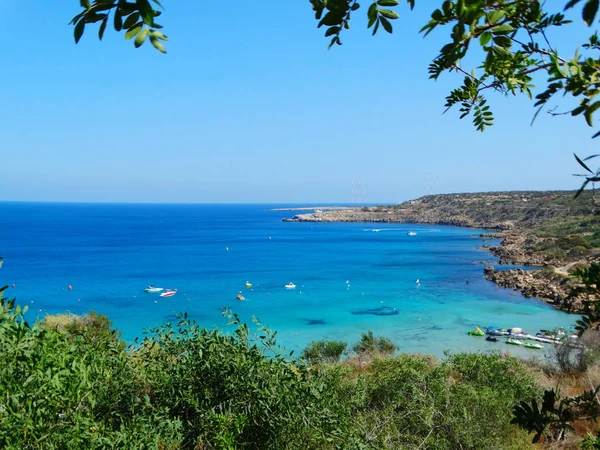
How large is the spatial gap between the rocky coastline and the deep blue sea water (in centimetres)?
190

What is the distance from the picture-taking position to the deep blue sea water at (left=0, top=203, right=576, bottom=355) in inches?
1144

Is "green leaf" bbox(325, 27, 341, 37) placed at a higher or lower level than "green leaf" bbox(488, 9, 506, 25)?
higher

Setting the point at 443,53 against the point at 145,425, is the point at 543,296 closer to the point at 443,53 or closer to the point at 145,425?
the point at 145,425

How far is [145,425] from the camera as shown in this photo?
4941 millimetres


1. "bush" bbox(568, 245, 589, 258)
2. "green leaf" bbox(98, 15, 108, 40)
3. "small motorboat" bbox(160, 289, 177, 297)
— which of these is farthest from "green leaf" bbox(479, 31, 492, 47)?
"bush" bbox(568, 245, 589, 258)

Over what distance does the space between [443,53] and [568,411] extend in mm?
1602

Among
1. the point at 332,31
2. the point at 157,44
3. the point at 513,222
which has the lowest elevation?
the point at 513,222

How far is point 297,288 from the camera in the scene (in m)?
40.5

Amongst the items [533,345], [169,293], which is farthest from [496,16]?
[169,293]

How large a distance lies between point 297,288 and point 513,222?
56260 mm

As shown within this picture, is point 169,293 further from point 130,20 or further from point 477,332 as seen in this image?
point 130,20

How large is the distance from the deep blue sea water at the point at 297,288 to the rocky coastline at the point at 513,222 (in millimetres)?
1903

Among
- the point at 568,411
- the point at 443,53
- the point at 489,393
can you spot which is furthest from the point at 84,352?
the point at 489,393

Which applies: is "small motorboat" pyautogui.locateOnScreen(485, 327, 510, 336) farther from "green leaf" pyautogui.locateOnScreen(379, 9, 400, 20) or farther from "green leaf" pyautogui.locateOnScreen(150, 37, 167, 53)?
"green leaf" pyautogui.locateOnScreen(150, 37, 167, 53)
